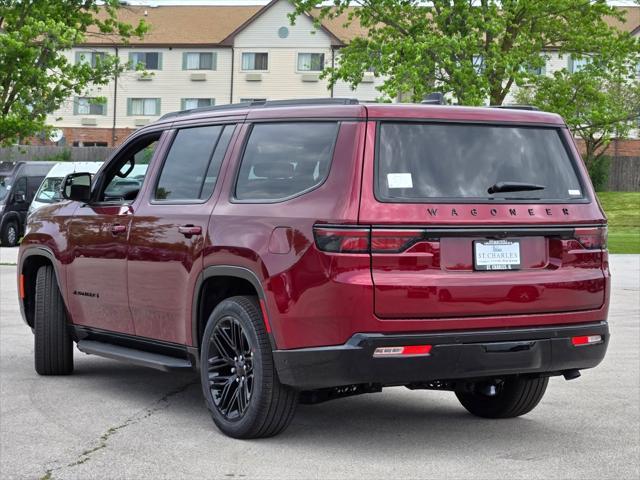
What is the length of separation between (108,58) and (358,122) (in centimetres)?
3096

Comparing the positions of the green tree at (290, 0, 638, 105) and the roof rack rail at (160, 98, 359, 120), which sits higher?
the green tree at (290, 0, 638, 105)

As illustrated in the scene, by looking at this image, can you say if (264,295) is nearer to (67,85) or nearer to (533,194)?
(533,194)

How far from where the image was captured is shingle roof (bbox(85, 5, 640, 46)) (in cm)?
7525

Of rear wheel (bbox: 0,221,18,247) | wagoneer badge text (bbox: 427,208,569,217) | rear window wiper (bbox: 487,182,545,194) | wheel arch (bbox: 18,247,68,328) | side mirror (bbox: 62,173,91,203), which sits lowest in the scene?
rear wheel (bbox: 0,221,18,247)


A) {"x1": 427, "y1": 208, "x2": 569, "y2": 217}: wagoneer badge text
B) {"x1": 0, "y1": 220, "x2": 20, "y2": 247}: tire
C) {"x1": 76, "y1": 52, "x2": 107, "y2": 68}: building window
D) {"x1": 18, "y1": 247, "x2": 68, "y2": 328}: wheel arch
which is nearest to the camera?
{"x1": 427, "y1": 208, "x2": 569, "y2": 217}: wagoneer badge text

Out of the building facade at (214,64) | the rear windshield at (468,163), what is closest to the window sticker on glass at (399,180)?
the rear windshield at (468,163)

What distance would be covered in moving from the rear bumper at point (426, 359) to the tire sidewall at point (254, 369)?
191 mm

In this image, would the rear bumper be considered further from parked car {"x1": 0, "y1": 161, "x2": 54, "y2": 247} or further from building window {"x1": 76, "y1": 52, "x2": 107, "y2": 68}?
building window {"x1": 76, "y1": 52, "x2": 107, "y2": 68}

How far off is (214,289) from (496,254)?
1.74 m

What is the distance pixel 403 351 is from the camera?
250 inches

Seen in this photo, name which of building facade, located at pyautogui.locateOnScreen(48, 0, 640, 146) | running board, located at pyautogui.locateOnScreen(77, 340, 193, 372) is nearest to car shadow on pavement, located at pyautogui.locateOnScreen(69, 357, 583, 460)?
running board, located at pyautogui.locateOnScreen(77, 340, 193, 372)

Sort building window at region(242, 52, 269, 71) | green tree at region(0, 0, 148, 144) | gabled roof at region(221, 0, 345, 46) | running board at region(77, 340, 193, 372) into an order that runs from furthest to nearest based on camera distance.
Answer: building window at region(242, 52, 269, 71)
gabled roof at region(221, 0, 345, 46)
green tree at region(0, 0, 148, 144)
running board at region(77, 340, 193, 372)

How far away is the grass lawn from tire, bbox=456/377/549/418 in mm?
27328

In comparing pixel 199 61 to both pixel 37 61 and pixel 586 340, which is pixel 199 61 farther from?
pixel 586 340
